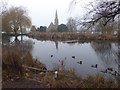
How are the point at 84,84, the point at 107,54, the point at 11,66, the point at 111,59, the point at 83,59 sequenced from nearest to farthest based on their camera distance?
the point at 84,84 → the point at 11,66 → the point at 111,59 → the point at 83,59 → the point at 107,54

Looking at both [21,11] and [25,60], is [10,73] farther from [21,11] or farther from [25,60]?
[21,11]

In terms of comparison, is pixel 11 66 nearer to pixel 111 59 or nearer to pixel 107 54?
pixel 111 59

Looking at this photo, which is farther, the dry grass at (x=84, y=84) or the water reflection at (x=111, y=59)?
the water reflection at (x=111, y=59)

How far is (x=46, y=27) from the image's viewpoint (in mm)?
67812

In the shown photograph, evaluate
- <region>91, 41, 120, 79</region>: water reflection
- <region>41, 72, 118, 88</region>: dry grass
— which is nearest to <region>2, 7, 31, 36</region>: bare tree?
<region>91, 41, 120, 79</region>: water reflection

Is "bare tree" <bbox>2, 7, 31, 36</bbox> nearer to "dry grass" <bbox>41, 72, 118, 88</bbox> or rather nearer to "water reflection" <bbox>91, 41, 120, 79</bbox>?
"water reflection" <bbox>91, 41, 120, 79</bbox>

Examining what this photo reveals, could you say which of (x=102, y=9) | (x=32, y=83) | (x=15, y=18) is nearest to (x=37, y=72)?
(x=32, y=83)

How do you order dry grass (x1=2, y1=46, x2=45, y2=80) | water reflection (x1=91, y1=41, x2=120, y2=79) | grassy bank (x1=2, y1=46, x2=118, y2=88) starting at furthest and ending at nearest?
water reflection (x1=91, y1=41, x2=120, y2=79)
dry grass (x1=2, y1=46, x2=45, y2=80)
grassy bank (x1=2, y1=46, x2=118, y2=88)

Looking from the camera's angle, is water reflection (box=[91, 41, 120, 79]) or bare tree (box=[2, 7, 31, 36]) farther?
bare tree (box=[2, 7, 31, 36])

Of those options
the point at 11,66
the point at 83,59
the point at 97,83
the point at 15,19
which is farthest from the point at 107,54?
the point at 15,19

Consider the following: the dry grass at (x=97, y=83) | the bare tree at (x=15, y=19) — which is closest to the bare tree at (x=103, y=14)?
the dry grass at (x=97, y=83)

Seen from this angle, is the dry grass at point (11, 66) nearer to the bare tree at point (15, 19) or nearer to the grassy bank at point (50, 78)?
the grassy bank at point (50, 78)

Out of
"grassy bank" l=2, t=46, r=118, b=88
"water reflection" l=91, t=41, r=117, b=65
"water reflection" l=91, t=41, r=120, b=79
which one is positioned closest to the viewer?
"grassy bank" l=2, t=46, r=118, b=88

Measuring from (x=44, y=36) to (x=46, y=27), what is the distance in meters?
19.2
